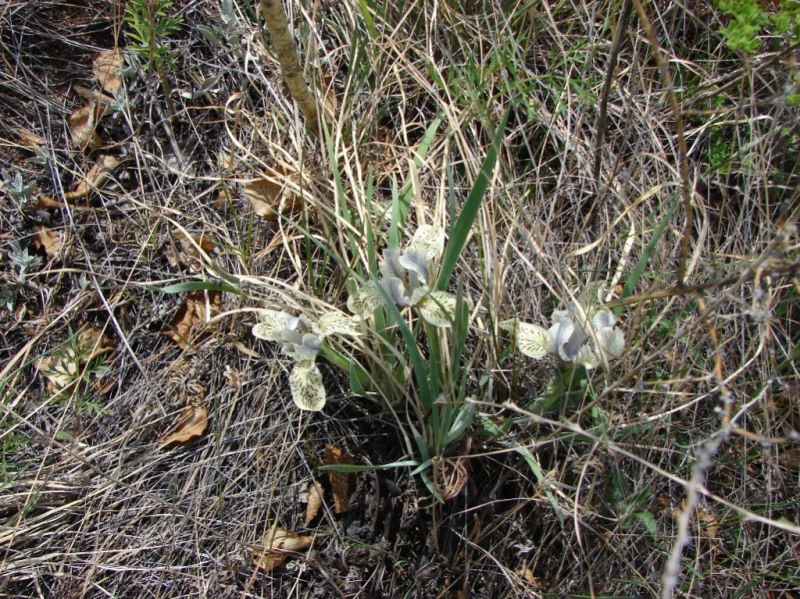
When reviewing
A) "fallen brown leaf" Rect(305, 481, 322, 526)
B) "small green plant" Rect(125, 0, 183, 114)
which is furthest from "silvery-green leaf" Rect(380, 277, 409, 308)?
"small green plant" Rect(125, 0, 183, 114)

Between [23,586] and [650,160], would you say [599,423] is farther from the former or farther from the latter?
[23,586]

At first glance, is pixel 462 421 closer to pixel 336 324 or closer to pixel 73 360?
pixel 336 324

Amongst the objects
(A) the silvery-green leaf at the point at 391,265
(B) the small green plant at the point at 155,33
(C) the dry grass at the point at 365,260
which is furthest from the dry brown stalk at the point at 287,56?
(A) the silvery-green leaf at the point at 391,265

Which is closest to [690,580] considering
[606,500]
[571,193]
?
[606,500]

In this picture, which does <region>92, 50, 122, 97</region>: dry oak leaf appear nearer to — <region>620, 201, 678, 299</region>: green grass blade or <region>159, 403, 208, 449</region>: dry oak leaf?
<region>159, 403, 208, 449</region>: dry oak leaf

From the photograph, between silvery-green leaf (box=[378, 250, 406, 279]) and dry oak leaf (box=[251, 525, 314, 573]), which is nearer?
silvery-green leaf (box=[378, 250, 406, 279])

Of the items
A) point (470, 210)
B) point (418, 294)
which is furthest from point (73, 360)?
point (470, 210)
